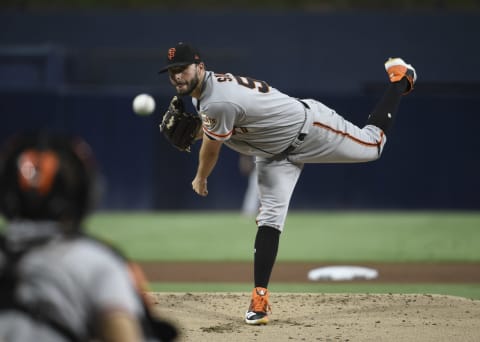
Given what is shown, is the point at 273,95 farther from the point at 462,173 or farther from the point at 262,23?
the point at 262,23

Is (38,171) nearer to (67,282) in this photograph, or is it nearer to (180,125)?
(67,282)

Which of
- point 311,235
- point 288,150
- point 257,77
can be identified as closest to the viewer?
point 288,150

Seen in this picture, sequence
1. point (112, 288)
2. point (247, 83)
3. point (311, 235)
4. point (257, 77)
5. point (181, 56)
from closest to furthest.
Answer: point (112, 288)
point (181, 56)
point (247, 83)
point (311, 235)
point (257, 77)

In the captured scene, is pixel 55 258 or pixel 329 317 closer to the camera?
pixel 55 258

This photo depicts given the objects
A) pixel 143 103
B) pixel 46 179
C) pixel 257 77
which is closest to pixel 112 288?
pixel 46 179

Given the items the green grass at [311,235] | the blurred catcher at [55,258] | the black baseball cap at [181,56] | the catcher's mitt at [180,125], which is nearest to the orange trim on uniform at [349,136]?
the catcher's mitt at [180,125]

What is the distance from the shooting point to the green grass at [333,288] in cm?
686

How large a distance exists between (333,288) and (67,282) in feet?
17.7

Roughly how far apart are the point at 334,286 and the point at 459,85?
10876mm

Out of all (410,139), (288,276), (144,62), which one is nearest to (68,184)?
(288,276)

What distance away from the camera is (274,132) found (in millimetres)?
5055

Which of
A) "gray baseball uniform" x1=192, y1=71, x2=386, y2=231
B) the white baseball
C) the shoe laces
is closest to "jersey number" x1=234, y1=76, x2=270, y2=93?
"gray baseball uniform" x1=192, y1=71, x2=386, y2=231

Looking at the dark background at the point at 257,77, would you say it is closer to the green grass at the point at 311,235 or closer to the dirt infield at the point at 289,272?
the green grass at the point at 311,235

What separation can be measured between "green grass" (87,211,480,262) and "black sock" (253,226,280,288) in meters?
4.02
